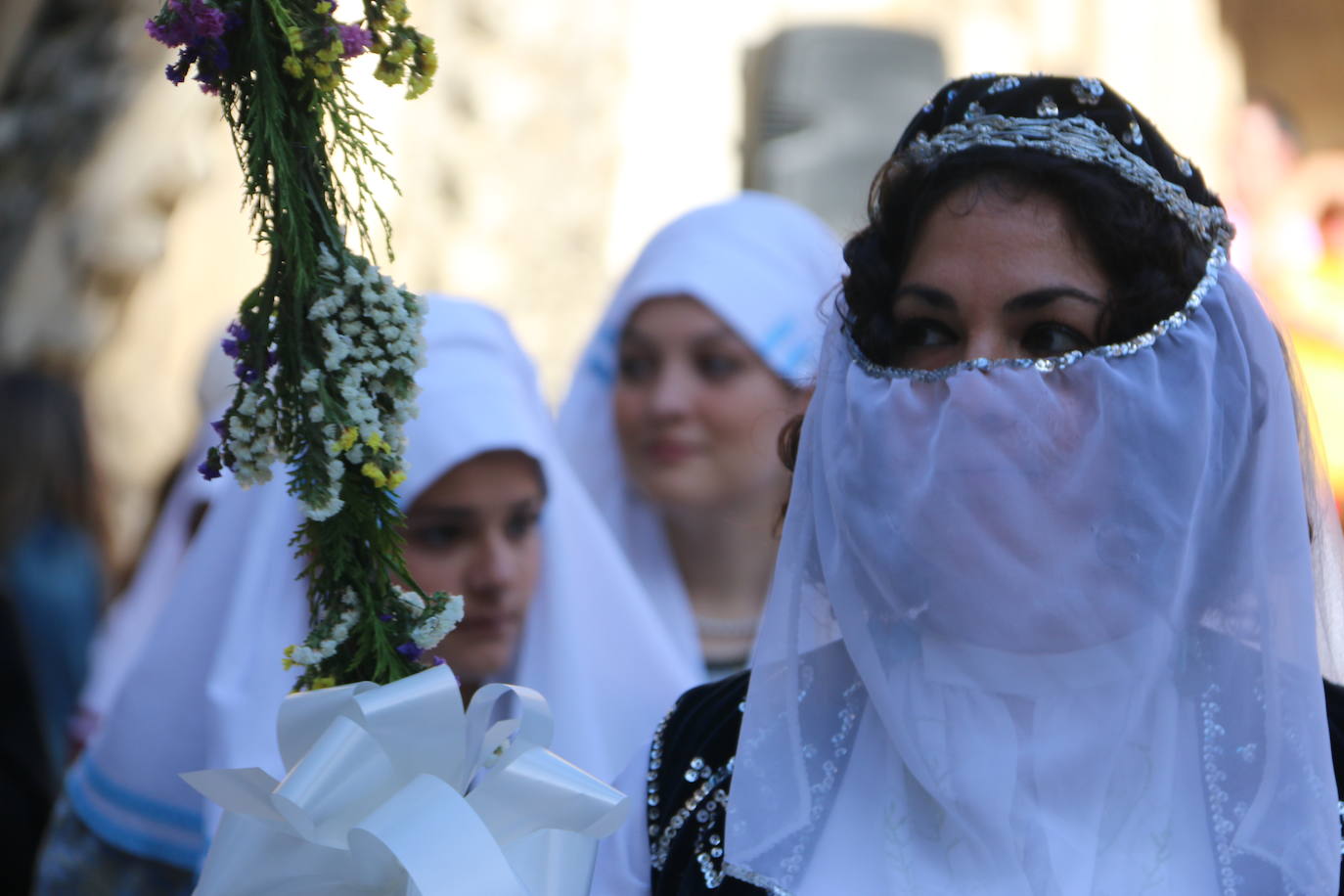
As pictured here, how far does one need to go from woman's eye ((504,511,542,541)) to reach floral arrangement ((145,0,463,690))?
1.35 m

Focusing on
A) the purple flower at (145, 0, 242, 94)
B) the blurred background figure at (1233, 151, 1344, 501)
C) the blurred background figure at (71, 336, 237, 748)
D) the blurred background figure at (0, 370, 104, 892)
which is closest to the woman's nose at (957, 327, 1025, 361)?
the purple flower at (145, 0, 242, 94)

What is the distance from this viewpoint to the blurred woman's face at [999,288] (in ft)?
5.81

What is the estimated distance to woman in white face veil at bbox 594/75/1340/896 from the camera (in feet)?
5.45

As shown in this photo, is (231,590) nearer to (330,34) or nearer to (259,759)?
(259,759)

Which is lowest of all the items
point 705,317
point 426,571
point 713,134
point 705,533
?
point 426,571

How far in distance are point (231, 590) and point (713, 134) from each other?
3.44 meters

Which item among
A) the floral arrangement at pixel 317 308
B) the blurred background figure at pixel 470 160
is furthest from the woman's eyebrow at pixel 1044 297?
the blurred background figure at pixel 470 160

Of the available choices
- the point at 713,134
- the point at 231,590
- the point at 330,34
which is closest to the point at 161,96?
the point at 713,134

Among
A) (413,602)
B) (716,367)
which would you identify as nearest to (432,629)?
(413,602)

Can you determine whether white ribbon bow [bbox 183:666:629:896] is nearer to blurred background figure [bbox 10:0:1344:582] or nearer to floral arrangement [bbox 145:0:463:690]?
floral arrangement [bbox 145:0:463:690]

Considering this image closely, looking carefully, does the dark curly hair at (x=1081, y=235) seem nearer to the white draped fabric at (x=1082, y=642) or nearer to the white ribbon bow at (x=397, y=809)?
the white draped fabric at (x=1082, y=642)

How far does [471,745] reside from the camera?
A: 60.8 inches

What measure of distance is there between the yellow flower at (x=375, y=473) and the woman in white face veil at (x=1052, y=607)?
21.8 inches

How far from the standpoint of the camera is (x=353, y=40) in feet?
4.69
